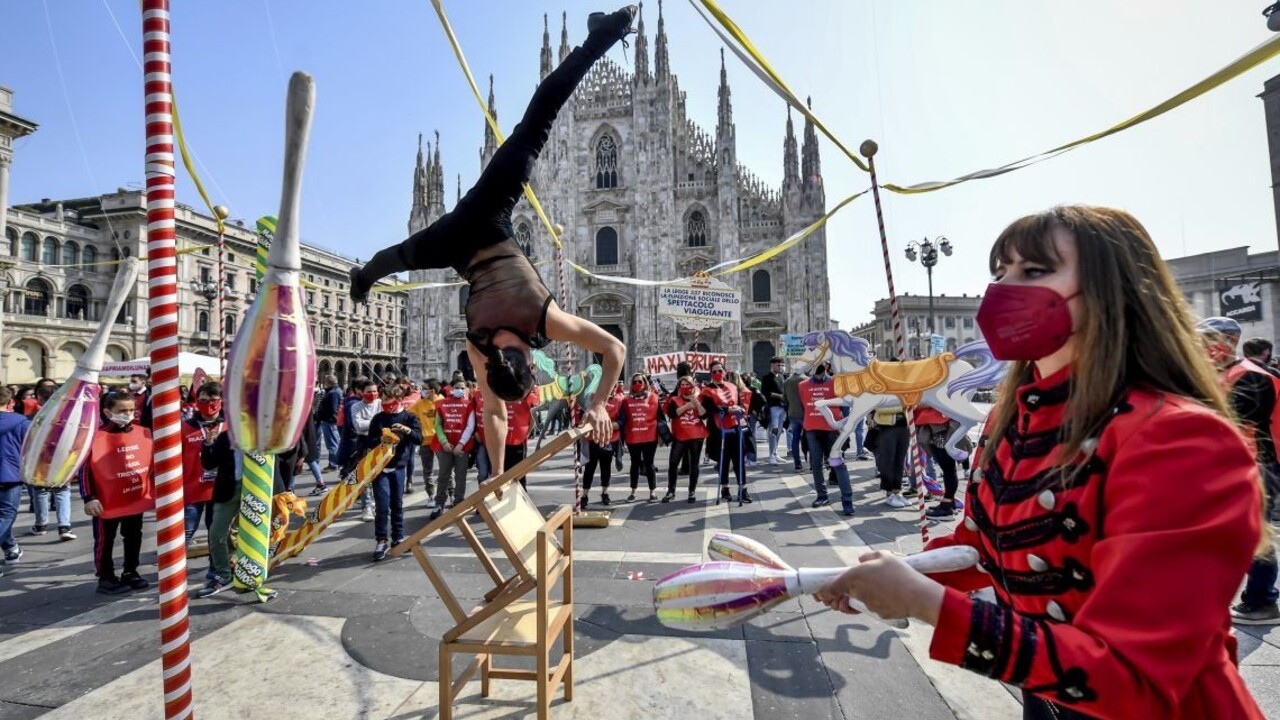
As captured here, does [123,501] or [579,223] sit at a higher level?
[579,223]

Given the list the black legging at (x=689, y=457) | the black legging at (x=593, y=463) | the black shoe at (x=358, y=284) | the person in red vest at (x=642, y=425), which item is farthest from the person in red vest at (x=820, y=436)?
the black shoe at (x=358, y=284)

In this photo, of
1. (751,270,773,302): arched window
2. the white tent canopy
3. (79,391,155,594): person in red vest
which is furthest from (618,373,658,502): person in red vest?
(751,270,773,302): arched window

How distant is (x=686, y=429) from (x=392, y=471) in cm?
401

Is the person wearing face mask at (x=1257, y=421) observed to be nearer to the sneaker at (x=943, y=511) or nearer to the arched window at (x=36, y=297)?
the sneaker at (x=943, y=511)

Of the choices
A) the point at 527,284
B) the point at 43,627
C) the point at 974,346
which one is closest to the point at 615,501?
the point at 974,346

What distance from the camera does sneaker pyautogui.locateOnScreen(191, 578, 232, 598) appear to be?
4825mm

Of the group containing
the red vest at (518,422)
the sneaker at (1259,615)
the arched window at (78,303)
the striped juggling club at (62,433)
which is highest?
the arched window at (78,303)

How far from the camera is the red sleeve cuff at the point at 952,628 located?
103 cm

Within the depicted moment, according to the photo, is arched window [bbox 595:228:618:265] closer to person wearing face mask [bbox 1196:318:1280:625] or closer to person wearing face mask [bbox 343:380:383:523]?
person wearing face mask [bbox 343:380:383:523]

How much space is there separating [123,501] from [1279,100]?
31.7 m

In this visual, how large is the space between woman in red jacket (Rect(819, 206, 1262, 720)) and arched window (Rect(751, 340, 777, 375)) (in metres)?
36.5

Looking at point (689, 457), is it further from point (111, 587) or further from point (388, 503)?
point (111, 587)

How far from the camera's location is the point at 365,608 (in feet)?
14.3

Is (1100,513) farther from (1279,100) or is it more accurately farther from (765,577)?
(1279,100)
